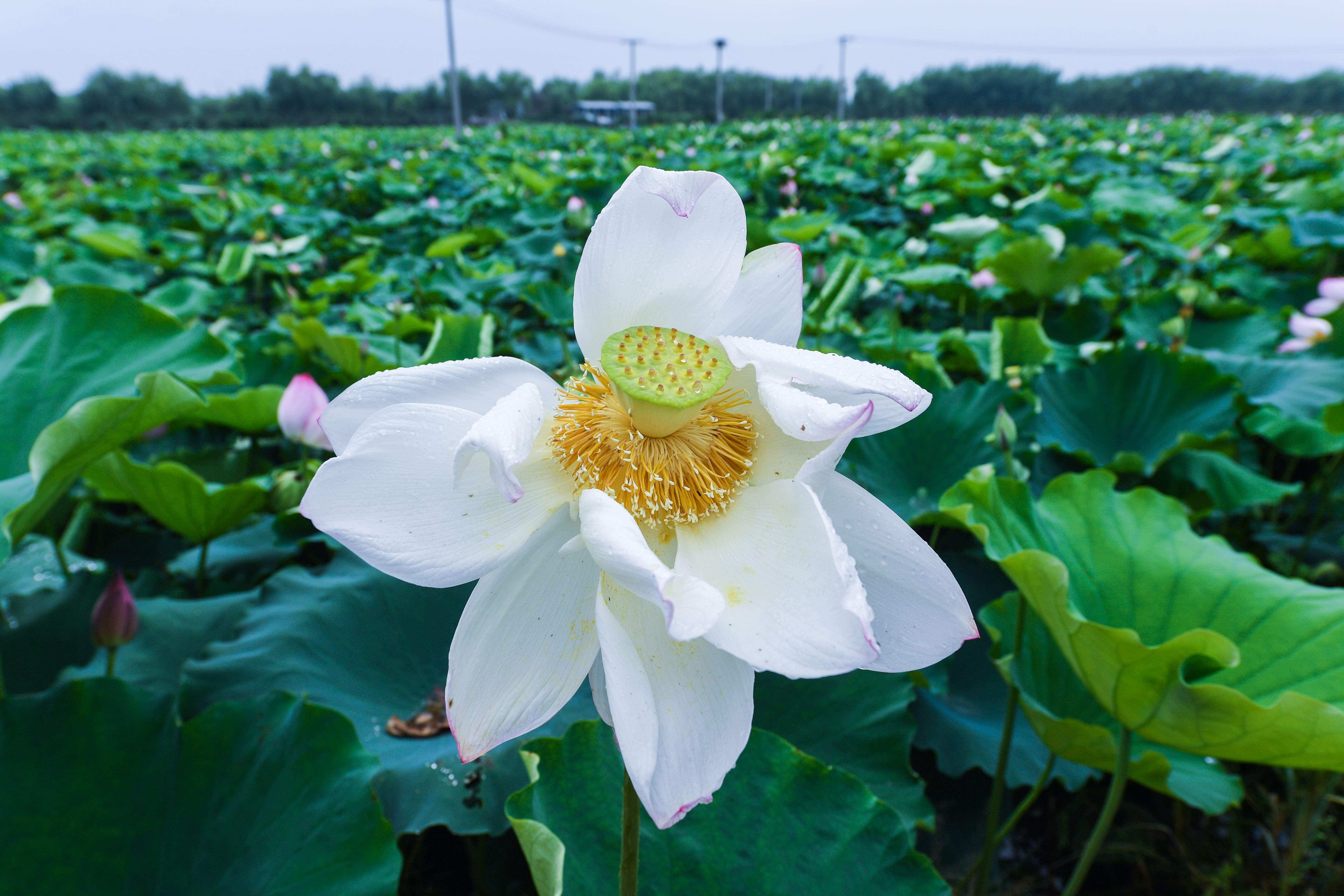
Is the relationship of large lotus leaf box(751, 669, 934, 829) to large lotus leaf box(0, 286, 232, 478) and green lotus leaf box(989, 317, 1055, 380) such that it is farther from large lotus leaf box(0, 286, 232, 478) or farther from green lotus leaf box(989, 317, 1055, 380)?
green lotus leaf box(989, 317, 1055, 380)

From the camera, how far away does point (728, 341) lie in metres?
0.53

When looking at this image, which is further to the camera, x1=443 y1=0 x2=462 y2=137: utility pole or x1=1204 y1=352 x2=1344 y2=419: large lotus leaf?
x1=443 y1=0 x2=462 y2=137: utility pole

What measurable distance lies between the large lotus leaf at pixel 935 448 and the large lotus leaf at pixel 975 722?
20 centimetres

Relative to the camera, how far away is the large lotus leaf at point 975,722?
1131mm

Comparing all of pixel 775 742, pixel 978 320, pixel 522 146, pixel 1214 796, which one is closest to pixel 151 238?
pixel 978 320

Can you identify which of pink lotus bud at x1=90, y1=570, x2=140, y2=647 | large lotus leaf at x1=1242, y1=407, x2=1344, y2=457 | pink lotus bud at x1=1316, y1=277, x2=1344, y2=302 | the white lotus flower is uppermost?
the white lotus flower

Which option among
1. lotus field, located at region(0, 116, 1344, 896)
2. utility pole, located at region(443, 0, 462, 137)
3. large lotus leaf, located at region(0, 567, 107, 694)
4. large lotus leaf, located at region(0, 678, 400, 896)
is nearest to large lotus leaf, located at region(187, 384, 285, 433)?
lotus field, located at region(0, 116, 1344, 896)

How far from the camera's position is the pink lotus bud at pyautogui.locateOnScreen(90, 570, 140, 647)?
93 cm

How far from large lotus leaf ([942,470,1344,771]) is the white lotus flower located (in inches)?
16.3

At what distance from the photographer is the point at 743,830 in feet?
2.44

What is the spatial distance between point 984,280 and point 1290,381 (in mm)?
935

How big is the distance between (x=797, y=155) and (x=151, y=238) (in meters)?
5.05

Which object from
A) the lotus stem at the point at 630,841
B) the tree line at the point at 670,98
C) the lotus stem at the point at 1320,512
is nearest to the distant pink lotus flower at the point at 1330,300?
the lotus stem at the point at 1320,512

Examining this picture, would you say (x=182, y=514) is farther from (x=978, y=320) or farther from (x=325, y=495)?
(x=978, y=320)
